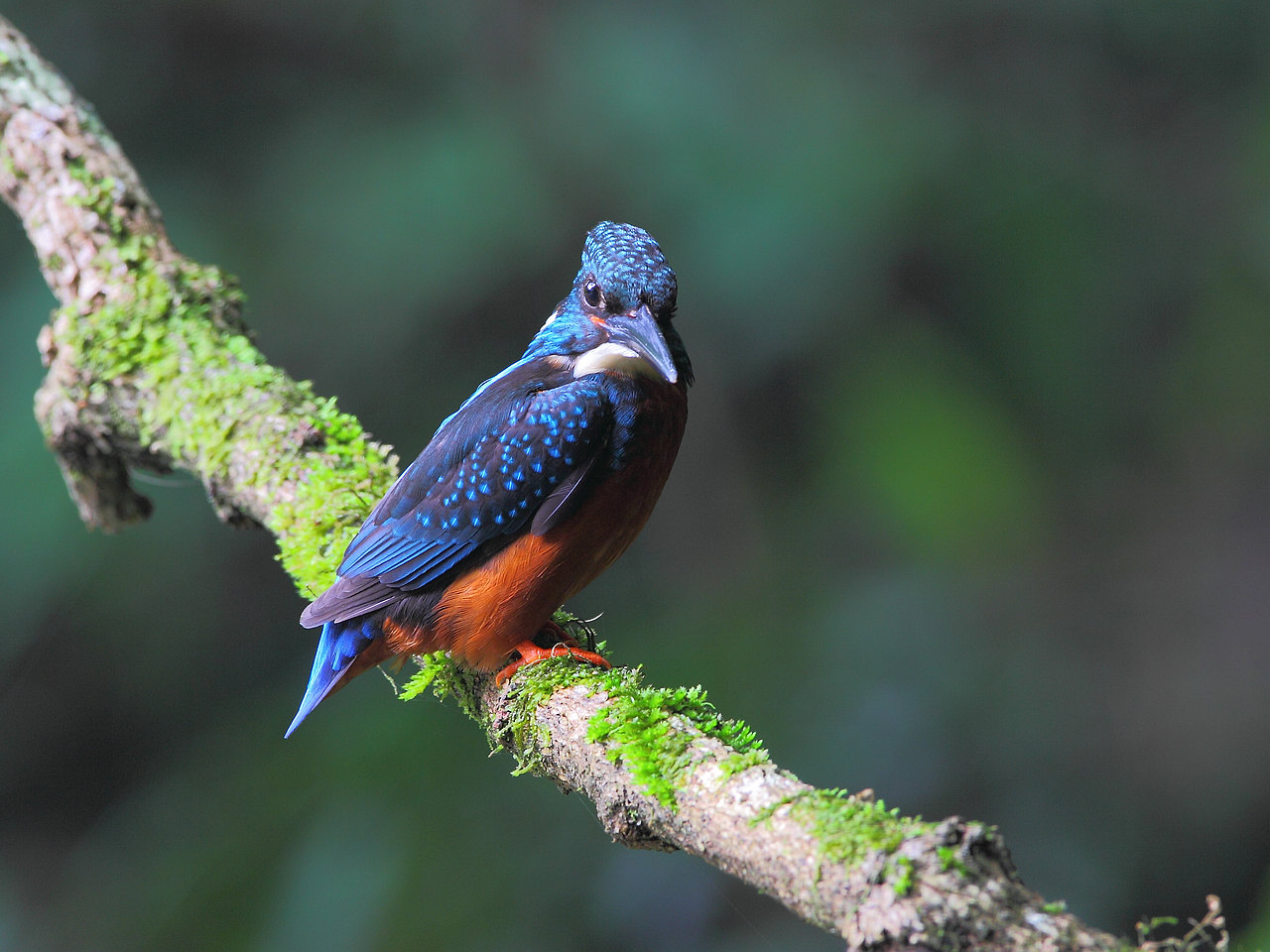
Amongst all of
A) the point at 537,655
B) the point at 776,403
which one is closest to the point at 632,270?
the point at 537,655

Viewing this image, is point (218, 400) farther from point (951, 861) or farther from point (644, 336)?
point (951, 861)

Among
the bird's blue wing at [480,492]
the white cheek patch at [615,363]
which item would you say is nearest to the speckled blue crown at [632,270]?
the white cheek patch at [615,363]

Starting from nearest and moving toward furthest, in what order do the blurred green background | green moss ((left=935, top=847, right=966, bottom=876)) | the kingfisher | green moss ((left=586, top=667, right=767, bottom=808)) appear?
green moss ((left=935, top=847, right=966, bottom=876)) → green moss ((left=586, top=667, right=767, bottom=808)) → the kingfisher → the blurred green background

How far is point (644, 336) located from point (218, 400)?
4.24ft

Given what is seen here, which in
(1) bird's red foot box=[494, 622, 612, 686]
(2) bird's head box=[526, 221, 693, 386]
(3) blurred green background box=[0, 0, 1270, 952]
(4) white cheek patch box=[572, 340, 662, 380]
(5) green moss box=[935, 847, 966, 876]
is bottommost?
(5) green moss box=[935, 847, 966, 876]

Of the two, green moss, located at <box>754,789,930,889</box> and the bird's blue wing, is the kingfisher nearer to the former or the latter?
the bird's blue wing

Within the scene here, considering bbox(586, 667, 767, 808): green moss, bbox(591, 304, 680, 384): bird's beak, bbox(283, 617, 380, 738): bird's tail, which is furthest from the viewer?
bbox(283, 617, 380, 738): bird's tail

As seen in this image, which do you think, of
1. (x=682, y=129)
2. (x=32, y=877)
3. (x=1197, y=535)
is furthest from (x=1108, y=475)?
(x=32, y=877)

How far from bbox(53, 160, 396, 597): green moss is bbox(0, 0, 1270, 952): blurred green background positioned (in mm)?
1368

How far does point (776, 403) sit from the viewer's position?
5016mm

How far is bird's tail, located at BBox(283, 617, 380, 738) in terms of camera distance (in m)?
2.61

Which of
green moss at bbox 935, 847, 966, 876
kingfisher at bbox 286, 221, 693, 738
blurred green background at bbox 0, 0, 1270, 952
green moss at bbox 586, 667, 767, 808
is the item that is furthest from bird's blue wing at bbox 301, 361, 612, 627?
blurred green background at bbox 0, 0, 1270, 952

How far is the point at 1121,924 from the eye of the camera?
406 cm

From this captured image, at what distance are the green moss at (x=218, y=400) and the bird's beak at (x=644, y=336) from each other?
0.81 meters
